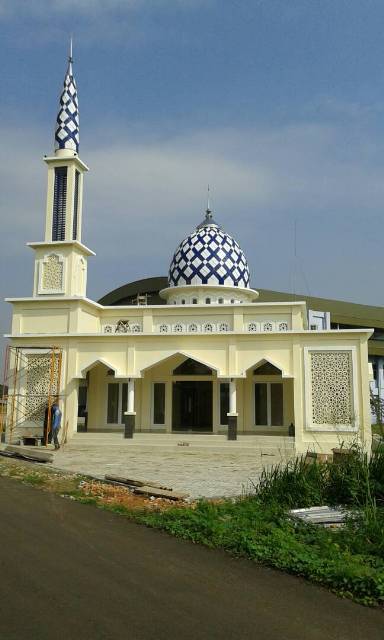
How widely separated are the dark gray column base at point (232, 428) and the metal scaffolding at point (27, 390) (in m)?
5.31

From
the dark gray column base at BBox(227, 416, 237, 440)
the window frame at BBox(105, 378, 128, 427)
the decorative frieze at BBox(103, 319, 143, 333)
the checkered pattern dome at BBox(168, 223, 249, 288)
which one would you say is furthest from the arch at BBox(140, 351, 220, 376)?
the checkered pattern dome at BBox(168, 223, 249, 288)

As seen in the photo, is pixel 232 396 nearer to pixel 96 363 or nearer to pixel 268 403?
pixel 268 403

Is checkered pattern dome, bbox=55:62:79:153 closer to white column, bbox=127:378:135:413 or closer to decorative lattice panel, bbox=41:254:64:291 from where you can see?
decorative lattice panel, bbox=41:254:64:291

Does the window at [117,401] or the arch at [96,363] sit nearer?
the arch at [96,363]

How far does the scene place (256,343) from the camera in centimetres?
1761

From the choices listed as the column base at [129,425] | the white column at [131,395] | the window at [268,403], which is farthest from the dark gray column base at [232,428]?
the white column at [131,395]

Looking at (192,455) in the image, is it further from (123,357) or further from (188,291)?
(188,291)

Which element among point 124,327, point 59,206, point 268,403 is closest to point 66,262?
point 59,206

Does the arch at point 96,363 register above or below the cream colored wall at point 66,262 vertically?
below

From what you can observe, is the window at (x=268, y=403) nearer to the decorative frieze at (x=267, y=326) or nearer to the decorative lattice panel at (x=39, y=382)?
the decorative frieze at (x=267, y=326)

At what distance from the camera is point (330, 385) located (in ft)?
55.3

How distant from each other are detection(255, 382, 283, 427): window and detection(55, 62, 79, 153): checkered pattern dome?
10.4 metres

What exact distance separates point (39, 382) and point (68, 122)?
897cm

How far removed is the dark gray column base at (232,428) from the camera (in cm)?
1677
